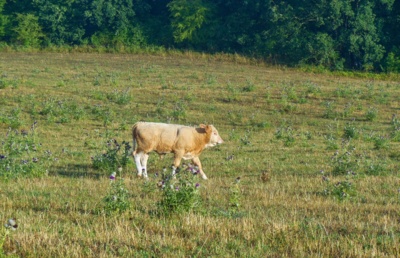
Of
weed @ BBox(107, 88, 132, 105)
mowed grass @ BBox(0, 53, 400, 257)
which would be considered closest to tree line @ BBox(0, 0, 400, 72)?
mowed grass @ BBox(0, 53, 400, 257)

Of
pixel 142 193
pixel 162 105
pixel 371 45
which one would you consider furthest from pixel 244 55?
pixel 142 193

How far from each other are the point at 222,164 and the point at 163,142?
2616mm

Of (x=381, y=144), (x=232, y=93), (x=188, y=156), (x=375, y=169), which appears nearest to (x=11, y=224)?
(x=188, y=156)

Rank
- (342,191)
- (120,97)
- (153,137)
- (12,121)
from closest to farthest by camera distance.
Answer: (342,191)
(153,137)
(12,121)
(120,97)

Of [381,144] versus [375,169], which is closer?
[375,169]

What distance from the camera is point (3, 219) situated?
8.06 m

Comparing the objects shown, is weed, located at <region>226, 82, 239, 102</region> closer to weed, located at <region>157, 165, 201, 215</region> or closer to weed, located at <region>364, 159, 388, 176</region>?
weed, located at <region>364, 159, 388, 176</region>

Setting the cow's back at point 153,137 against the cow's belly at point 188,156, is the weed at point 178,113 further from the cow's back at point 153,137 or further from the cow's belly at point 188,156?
the cow's back at point 153,137

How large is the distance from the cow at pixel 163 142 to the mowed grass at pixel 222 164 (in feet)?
2.00

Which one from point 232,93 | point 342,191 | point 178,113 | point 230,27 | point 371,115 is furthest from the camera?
point 230,27

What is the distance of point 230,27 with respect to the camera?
2402 inches

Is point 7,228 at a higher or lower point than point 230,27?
lower

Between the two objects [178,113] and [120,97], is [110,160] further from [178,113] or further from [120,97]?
[120,97]

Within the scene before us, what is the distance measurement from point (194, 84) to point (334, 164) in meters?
22.8
